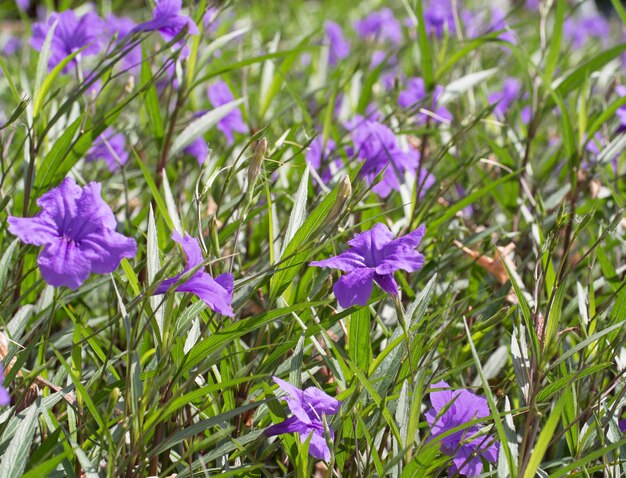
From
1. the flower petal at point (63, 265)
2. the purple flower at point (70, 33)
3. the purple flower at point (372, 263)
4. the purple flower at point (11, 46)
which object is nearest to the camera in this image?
the flower petal at point (63, 265)

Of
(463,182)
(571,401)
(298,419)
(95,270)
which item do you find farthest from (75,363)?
(463,182)

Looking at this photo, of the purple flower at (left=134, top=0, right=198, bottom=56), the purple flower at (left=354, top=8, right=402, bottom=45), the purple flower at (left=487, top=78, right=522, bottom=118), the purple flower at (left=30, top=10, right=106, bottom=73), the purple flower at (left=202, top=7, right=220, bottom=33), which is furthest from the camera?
the purple flower at (left=354, top=8, right=402, bottom=45)

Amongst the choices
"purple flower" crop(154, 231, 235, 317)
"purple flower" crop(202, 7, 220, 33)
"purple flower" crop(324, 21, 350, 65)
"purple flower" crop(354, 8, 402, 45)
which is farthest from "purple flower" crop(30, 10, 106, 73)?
"purple flower" crop(324, 21, 350, 65)

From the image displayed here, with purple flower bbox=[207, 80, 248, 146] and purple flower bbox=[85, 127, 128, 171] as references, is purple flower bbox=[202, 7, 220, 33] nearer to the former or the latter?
purple flower bbox=[207, 80, 248, 146]

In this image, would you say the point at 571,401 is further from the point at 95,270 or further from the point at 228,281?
the point at 95,270

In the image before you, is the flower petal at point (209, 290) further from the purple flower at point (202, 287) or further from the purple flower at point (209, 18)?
the purple flower at point (209, 18)

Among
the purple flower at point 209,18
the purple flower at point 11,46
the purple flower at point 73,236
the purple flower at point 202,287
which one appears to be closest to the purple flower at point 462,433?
the purple flower at point 202,287

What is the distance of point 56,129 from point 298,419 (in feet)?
3.65

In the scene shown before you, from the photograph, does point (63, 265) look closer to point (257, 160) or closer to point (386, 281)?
point (257, 160)

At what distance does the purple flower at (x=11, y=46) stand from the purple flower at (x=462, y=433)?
3464 mm

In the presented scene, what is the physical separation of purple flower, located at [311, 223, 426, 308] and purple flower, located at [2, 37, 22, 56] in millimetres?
3407

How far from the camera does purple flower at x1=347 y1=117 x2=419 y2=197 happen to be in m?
1.64

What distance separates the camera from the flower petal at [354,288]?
99 cm

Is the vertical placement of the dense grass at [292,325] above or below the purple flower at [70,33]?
below
